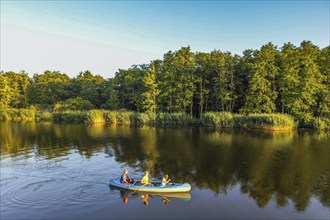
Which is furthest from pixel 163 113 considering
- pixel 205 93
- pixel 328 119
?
pixel 328 119

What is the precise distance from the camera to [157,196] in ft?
49.1

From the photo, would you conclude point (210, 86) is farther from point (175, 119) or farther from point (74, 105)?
point (74, 105)

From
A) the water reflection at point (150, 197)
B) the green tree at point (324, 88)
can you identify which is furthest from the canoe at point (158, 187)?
the green tree at point (324, 88)

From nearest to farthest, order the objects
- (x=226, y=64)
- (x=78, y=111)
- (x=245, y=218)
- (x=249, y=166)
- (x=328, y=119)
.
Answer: (x=245, y=218)
(x=249, y=166)
(x=328, y=119)
(x=226, y=64)
(x=78, y=111)

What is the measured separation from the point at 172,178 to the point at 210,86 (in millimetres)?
38547

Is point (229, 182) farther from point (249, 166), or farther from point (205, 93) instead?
point (205, 93)

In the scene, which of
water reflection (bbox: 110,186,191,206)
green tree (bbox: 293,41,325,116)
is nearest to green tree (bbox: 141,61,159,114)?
green tree (bbox: 293,41,325,116)

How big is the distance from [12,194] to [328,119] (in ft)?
140

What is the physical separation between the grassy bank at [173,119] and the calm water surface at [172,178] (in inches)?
374

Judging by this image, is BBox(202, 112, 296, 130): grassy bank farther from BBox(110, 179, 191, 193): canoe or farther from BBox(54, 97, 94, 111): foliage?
BBox(54, 97, 94, 111): foliage


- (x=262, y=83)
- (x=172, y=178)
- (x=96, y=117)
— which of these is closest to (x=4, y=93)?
(x=96, y=117)

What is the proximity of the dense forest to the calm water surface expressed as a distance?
1484 centimetres

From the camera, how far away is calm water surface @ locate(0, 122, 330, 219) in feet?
43.0

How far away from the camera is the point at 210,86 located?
179ft
